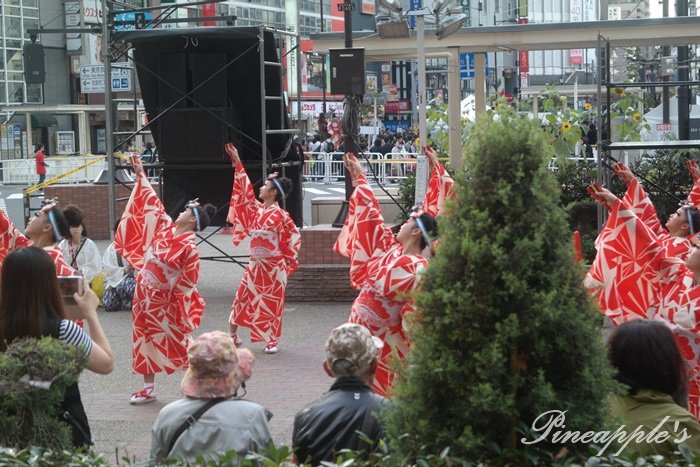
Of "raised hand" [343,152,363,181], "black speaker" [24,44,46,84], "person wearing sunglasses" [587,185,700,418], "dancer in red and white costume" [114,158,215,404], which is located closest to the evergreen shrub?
"person wearing sunglasses" [587,185,700,418]

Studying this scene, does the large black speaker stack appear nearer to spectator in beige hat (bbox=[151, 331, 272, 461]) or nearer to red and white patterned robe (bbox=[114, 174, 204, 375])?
red and white patterned robe (bbox=[114, 174, 204, 375])

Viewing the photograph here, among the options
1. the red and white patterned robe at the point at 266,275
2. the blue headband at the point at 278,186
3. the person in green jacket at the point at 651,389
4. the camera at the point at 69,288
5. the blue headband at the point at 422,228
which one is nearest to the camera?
the person in green jacket at the point at 651,389

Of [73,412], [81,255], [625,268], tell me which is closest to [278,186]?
[81,255]

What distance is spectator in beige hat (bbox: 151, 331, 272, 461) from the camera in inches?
166

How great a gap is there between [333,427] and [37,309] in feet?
4.76

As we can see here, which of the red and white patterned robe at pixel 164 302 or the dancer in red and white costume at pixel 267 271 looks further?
the dancer in red and white costume at pixel 267 271

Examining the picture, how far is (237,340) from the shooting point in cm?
1121

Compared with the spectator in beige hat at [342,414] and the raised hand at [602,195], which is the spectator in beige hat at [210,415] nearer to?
the spectator in beige hat at [342,414]

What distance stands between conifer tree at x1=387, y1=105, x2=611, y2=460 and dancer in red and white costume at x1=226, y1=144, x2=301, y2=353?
733 centimetres

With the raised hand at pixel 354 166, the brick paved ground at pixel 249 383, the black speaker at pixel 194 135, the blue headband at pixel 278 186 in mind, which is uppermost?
the black speaker at pixel 194 135

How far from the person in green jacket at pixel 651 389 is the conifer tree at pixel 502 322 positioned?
26.3 inches

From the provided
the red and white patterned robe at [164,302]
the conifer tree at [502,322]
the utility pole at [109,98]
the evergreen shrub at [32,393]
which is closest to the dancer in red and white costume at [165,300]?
the red and white patterned robe at [164,302]

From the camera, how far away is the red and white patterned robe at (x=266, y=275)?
1089 centimetres

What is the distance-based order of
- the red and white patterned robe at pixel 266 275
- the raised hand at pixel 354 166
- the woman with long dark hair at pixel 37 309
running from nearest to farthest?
the woman with long dark hair at pixel 37 309, the raised hand at pixel 354 166, the red and white patterned robe at pixel 266 275
